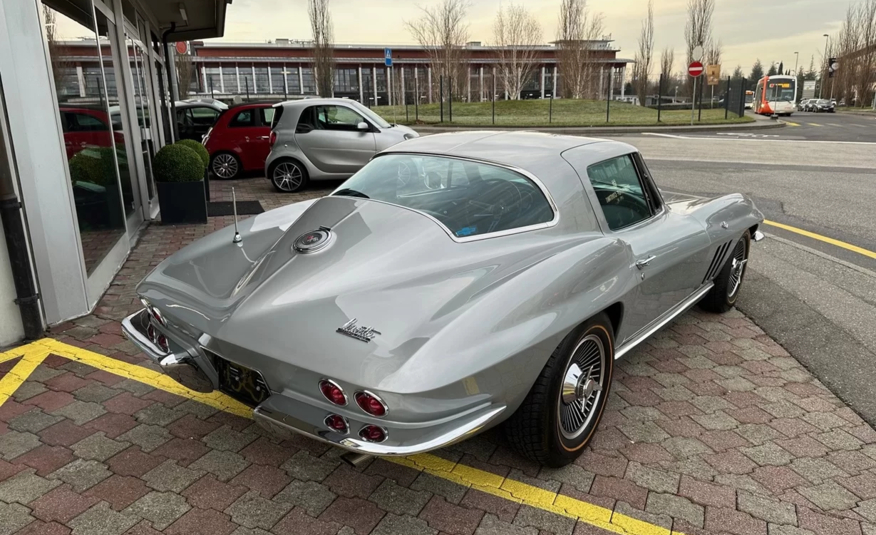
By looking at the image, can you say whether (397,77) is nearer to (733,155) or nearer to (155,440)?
(733,155)

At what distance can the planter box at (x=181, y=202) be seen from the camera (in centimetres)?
770

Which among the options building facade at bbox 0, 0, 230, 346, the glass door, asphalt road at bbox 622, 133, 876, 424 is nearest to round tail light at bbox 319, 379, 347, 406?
asphalt road at bbox 622, 133, 876, 424

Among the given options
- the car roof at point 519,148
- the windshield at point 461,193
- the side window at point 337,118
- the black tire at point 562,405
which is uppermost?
the side window at point 337,118

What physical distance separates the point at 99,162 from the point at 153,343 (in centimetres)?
372

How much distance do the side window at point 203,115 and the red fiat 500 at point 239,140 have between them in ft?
11.1

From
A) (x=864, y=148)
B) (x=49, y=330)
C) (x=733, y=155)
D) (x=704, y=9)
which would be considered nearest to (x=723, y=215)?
(x=49, y=330)

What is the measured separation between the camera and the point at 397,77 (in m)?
66.1

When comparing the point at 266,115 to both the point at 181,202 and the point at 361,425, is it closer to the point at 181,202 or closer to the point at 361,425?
the point at 181,202

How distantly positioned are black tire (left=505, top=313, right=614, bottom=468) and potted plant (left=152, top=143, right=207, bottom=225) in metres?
6.38

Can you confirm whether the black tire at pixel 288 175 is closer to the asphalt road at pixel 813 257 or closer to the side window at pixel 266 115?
the side window at pixel 266 115

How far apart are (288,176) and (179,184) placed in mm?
3076

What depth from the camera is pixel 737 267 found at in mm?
4707

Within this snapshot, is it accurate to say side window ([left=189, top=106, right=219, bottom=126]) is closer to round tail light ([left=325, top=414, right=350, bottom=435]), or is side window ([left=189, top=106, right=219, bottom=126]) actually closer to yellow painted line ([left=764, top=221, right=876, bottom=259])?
yellow painted line ([left=764, top=221, right=876, bottom=259])

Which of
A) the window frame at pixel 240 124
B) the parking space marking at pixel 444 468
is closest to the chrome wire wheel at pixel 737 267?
the parking space marking at pixel 444 468
